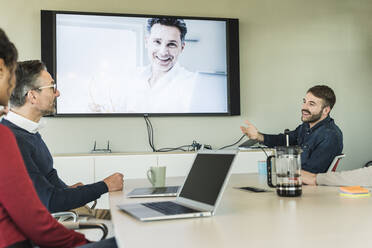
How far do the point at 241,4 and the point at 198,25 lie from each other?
0.58 m

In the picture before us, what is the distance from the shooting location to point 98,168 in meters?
3.46

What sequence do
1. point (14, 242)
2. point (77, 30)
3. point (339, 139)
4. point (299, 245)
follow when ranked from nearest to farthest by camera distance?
point (299, 245)
point (14, 242)
point (339, 139)
point (77, 30)

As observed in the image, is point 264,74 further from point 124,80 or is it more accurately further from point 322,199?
point 322,199

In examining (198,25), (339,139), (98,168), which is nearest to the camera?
(339,139)

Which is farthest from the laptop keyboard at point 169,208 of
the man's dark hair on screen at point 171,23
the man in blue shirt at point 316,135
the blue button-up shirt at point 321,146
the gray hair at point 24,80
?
the man's dark hair on screen at point 171,23

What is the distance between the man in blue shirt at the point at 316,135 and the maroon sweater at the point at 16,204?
1798mm

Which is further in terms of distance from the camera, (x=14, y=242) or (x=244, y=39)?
(x=244, y=39)

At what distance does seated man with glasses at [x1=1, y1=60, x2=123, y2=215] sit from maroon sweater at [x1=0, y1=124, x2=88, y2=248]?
0.47 meters

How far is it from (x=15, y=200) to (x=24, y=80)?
3.83 feet

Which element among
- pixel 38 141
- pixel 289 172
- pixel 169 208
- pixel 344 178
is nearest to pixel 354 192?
pixel 289 172

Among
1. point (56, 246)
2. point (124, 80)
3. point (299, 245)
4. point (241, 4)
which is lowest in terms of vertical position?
point (56, 246)

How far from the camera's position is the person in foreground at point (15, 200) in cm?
106

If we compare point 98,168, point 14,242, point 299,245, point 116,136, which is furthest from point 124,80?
point 299,245

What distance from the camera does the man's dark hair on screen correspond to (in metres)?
3.94
